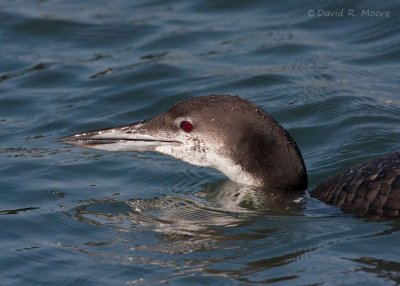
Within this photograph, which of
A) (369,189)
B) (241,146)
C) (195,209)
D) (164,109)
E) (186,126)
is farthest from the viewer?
(164,109)

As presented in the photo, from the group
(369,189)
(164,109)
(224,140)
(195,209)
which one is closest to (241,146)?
(224,140)

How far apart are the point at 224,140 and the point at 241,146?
14cm

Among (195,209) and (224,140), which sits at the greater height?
(224,140)

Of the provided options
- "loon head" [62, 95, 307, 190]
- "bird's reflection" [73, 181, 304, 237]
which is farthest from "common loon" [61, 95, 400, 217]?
"bird's reflection" [73, 181, 304, 237]

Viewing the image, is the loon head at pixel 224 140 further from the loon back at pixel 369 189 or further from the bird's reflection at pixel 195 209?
the loon back at pixel 369 189

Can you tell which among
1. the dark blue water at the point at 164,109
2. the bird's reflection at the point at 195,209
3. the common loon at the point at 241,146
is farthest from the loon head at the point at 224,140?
the dark blue water at the point at 164,109

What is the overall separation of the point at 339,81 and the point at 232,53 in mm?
1617

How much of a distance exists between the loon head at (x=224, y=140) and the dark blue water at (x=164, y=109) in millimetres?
257

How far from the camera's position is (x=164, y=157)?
33.7ft

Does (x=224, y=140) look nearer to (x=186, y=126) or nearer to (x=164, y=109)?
(x=186, y=126)

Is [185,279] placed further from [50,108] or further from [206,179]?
[50,108]

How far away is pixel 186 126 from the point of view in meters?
8.63

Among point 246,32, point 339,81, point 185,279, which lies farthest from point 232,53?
point 185,279

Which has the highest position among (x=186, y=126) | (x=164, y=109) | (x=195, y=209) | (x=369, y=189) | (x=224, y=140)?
(x=186, y=126)
